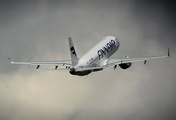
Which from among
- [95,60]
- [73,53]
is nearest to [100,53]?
[95,60]

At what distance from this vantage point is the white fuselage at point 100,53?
71381 millimetres

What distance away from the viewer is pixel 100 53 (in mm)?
77000

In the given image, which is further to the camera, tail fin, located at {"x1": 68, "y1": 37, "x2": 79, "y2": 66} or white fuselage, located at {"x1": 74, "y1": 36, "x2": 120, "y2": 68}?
white fuselage, located at {"x1": 74, "y1": 36, "x2": 120, "y2": 68}

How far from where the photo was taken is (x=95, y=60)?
7406 cm

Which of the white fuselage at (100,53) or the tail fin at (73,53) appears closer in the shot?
the tail fin at (73,53)

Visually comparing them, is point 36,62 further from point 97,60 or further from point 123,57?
point 123,57

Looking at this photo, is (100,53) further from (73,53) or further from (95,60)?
(73,53)

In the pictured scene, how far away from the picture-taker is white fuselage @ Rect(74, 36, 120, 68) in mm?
71381

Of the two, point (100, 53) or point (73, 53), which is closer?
point (73, 53)

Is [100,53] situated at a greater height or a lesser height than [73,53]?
lesser

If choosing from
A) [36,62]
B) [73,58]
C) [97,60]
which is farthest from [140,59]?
[36,62]

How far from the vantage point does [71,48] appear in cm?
6650

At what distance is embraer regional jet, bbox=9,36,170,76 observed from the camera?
67438mm

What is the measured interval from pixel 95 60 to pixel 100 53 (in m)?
3.39
